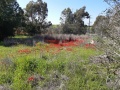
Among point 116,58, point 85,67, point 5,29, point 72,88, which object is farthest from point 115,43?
point 5,29

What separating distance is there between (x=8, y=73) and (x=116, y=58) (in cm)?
707

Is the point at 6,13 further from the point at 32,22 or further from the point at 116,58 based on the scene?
the point at 116,58

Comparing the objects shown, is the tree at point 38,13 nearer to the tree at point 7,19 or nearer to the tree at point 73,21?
the tree at point 73,21

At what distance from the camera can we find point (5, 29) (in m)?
32.5

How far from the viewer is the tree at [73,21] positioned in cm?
4948

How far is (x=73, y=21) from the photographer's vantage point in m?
51.5

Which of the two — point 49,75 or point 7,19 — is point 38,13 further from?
point 49,75

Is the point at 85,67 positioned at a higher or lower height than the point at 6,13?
lower

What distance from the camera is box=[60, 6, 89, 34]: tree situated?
162ft

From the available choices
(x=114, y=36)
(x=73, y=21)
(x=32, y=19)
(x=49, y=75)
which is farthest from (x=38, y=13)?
(x=114, y=36)

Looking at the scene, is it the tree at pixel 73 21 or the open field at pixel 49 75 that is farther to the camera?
the tree at pixel 73 21

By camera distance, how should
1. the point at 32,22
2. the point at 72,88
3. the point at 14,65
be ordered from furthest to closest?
the point at 32,22 → the point at 14,65 → the point at 72,88

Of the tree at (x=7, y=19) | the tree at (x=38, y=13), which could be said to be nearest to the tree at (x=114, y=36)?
the tree at (x=7, y=19)

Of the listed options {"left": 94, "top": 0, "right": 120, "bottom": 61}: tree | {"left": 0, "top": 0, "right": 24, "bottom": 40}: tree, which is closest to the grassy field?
{"left": 94, "top": 0, "right": 120, "bottom": 61}: tree
